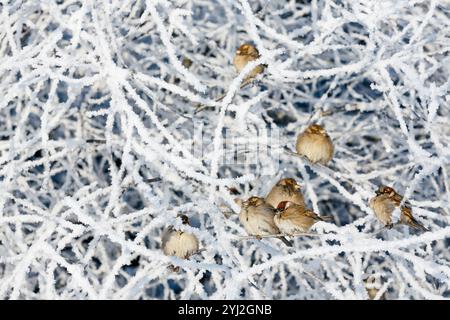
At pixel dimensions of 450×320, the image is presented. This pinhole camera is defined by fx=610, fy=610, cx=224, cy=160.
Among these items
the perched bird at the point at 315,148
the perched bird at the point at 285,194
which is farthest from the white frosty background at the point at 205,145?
the perched bird at the point at 285,194

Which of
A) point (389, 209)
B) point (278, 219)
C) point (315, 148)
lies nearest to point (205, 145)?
point (315, 148)

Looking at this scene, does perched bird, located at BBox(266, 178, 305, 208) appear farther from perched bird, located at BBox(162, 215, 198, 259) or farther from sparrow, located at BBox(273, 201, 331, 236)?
perched bird, located at BBox(162, 215, 198, 259)

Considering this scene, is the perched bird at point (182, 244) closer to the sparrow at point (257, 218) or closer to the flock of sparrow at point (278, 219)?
the flock of sparrow at point (278, 219)

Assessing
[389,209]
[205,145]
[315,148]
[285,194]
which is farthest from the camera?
[205,145]

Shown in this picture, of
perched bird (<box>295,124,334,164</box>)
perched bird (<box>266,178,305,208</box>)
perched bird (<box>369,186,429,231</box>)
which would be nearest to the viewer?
perched bird (<box>369,186,429,231</box>)

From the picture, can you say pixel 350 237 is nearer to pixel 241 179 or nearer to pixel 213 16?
pixel 241 179

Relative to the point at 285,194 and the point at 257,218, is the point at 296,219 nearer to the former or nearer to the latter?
the point at 257,218

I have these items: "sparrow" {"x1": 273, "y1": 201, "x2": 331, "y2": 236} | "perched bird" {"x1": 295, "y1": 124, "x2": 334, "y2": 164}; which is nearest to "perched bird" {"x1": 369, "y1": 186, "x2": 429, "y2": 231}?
"sparrow" {"x1": 273, "y1": 201, "x2": 331, "y2": 236}
